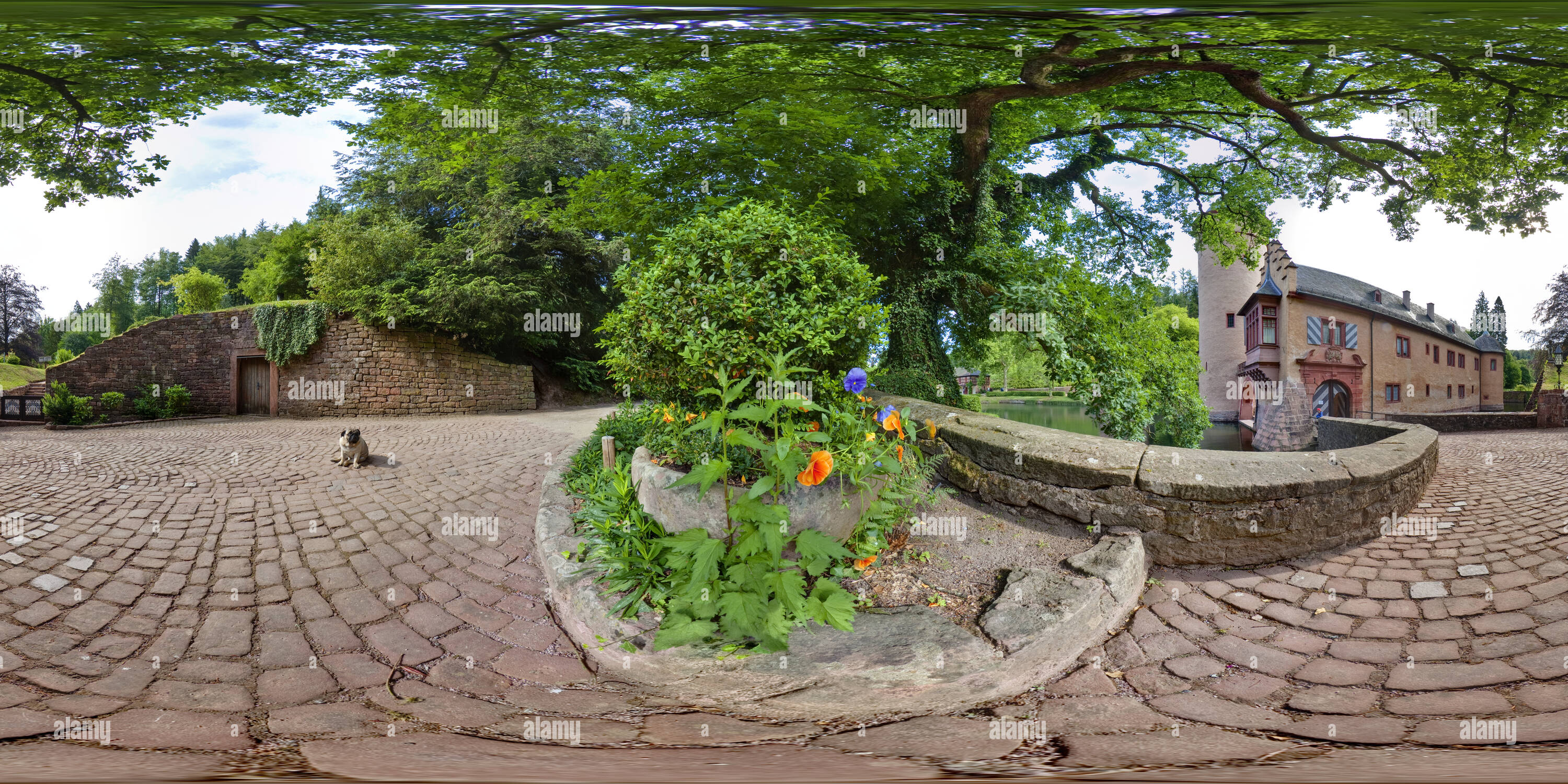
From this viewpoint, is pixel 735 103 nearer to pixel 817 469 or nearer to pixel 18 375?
pixel 817 469

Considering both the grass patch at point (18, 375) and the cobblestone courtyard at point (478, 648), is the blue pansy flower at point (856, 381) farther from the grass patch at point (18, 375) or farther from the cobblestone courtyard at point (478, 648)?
the grass patch at point (18, 375)

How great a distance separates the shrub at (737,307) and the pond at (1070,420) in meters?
1.92

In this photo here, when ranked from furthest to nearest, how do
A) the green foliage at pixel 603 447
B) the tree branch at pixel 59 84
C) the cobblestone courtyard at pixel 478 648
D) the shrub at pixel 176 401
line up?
the green foliage at pixel 603 447 < the shrub at pixel 176 401 < the tree branch at pixel 59 84 < the cobblestone courtyard at pixel 478 648

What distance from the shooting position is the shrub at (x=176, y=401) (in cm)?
234

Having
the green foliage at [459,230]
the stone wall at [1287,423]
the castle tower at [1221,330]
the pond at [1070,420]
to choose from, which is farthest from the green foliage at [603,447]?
the stone wall at [1287,423]

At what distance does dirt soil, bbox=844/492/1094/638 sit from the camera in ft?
7.70

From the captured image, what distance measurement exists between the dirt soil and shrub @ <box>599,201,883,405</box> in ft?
3.68

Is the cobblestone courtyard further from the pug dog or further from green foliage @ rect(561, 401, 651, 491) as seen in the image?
green foliage @ rect(561, 401, 651, 491)


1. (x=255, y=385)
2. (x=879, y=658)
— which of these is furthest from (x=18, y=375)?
(x=879, y=658)

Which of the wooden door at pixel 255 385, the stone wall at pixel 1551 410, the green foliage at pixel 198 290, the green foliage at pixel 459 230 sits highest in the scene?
the green foliage at pixel 459 230

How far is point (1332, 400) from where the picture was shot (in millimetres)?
2975

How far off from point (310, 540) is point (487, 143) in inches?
77.9

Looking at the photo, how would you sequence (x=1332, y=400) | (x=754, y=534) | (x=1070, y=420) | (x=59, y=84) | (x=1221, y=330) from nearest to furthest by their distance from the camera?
(x=59, y=84) < (x=754, y=534) < (x=1332, y=400) < (x=1221, y=330) < (x=1070, y=420)

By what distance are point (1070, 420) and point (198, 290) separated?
6.62 m
